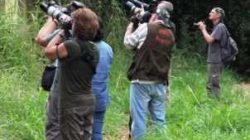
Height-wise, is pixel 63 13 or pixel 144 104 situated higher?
pixel 63 13

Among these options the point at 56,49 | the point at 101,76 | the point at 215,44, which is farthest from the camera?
the point at 215,44

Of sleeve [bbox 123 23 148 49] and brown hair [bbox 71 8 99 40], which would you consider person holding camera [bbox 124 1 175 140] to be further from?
brown hair [bbox 71 8 99 40]

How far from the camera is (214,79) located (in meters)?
10.0

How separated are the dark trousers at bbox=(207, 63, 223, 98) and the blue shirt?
429 centimetres

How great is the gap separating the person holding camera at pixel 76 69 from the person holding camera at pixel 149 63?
3.78ft

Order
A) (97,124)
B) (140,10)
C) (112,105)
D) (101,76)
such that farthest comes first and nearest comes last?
(112,105)
(140,10)
(97,124)
(101,76)

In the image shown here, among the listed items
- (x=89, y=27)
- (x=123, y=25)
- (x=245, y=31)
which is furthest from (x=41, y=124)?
(x=245, y=31)

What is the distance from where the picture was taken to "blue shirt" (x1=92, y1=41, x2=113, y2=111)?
5852 mm

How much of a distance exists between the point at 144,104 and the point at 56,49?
1.79 m

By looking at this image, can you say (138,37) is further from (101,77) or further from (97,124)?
(97,124)

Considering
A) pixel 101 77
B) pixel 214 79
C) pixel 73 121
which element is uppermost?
pixel 101 77

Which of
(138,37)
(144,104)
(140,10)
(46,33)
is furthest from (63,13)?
(144,104)

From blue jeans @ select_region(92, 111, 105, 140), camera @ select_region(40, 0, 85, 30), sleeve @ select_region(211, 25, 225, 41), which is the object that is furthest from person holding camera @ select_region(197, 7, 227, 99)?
camera @ select_region(40, 0, 85, 30)

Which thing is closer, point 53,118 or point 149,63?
point 53,118
